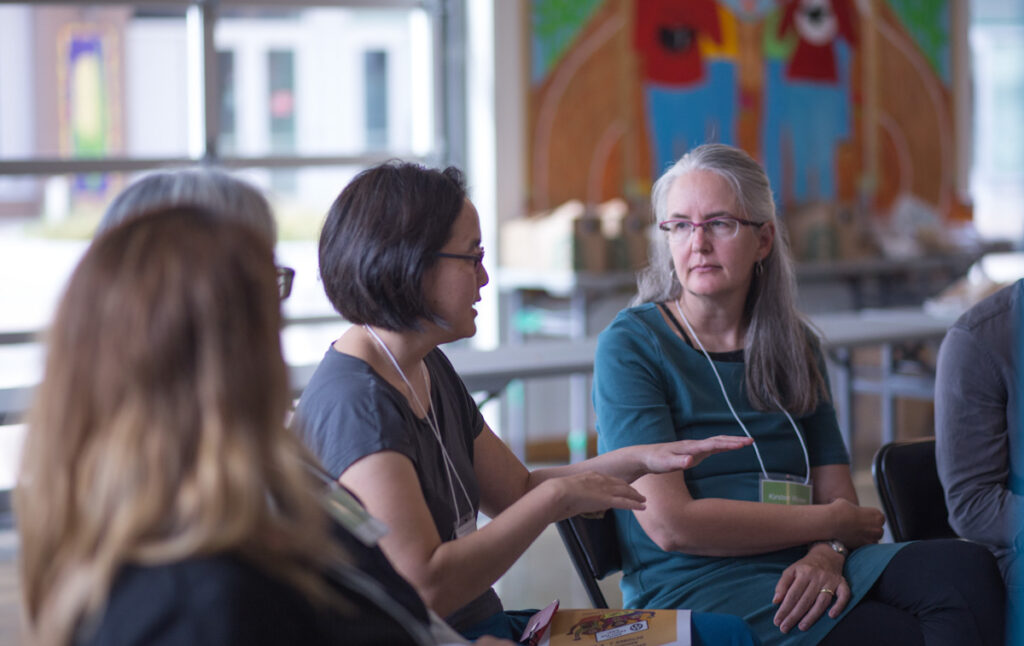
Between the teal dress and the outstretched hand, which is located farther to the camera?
the teal dress

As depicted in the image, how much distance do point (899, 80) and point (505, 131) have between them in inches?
105

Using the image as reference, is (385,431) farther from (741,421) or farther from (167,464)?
(741,421)

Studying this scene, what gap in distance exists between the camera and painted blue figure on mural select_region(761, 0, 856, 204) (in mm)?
6113

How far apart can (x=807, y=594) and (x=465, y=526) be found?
0.62 meters

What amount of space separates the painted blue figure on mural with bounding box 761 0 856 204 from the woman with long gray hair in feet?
13.5

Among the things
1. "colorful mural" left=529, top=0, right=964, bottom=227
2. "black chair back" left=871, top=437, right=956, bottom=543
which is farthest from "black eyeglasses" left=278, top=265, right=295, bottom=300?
"colorful mural" left=529, top=0, right=964, bottom=227

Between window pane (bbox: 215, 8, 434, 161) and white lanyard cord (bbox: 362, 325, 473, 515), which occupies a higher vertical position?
window pane (bbox: 215, 8, 434, 161)

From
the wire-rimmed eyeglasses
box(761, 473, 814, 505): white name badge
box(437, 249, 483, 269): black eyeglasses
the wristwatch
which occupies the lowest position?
the wristwatch

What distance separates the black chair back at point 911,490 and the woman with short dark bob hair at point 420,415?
473mm

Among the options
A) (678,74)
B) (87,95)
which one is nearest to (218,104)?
(87,95)

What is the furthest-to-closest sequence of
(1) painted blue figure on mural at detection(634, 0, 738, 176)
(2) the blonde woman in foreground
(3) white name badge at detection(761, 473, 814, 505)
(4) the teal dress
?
(1) painted blue figure on mural at detection(634, 0, 738, 176), (3) white name badge at detection(761, 473, 814, 505), (4) the teal dress, (2) the blonde woman in foreground

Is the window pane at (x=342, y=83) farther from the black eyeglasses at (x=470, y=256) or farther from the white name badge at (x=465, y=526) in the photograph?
the white name badge at (x=465, y=526)

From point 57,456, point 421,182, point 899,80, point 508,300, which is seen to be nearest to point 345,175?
point 508,300

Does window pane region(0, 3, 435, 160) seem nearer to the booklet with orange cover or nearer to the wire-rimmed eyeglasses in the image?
the wire-rimmed eyeglasses
